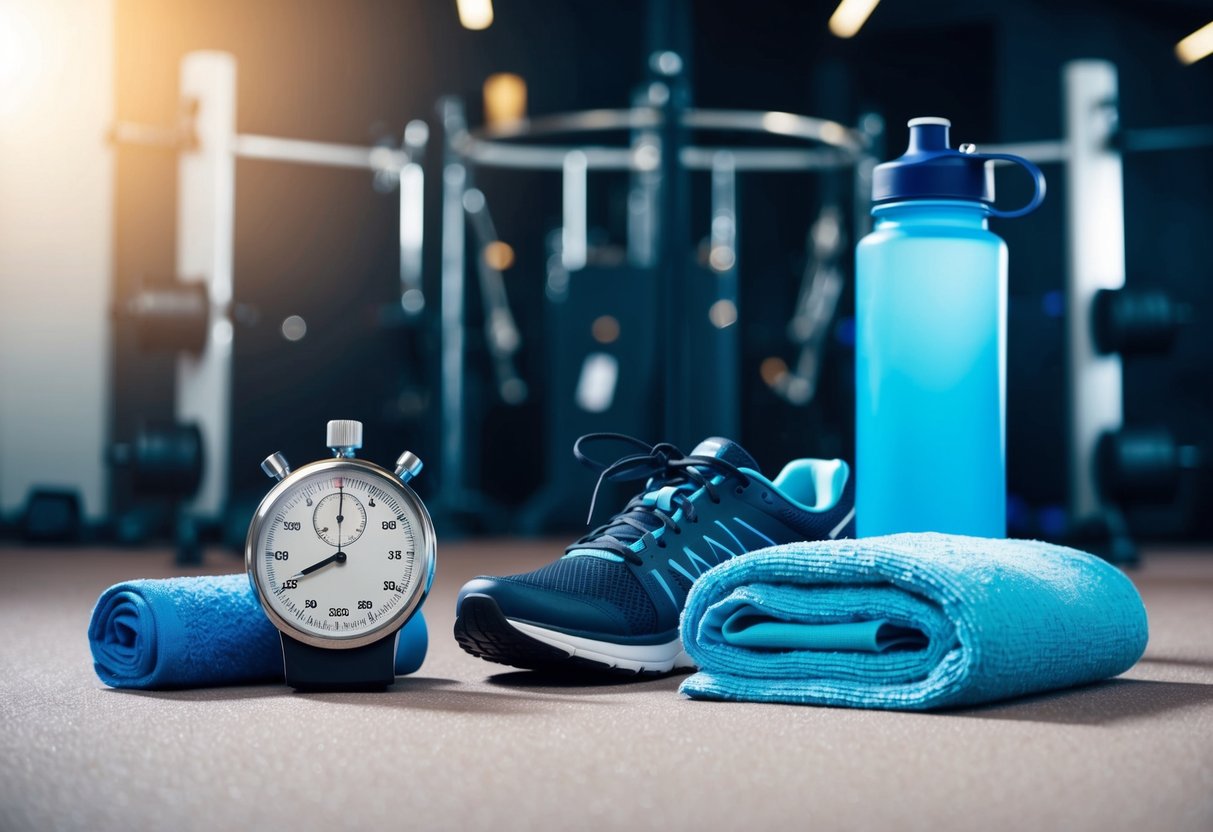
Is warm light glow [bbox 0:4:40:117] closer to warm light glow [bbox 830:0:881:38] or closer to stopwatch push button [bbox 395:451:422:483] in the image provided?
warm light glow [bbox 830:0:881:38]

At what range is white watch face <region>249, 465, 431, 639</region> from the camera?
3.85 feet

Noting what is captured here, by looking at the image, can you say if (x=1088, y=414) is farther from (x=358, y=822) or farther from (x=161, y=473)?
(x=358, y=822)

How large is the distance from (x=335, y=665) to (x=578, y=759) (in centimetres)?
39

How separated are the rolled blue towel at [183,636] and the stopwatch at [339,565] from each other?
0.18 feet

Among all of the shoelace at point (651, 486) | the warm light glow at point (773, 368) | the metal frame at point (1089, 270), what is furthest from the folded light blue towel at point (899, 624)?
the warm light glow at point (773, 368)

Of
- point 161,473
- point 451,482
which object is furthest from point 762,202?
point 161,473

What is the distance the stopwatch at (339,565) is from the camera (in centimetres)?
117

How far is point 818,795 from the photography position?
771mm

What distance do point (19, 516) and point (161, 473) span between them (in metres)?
1.02

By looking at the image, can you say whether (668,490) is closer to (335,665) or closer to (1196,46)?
(335,665)

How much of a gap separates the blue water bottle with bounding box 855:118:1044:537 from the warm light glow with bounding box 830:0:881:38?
4.27 metres

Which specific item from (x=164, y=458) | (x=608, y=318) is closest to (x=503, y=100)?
(x=608, y=318)

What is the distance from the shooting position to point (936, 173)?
1360mm

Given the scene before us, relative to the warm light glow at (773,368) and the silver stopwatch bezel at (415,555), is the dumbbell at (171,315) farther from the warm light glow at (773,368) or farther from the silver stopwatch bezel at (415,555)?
the silver stopwatch bezel at (415,555)
